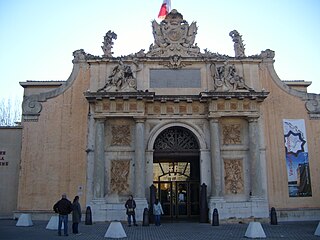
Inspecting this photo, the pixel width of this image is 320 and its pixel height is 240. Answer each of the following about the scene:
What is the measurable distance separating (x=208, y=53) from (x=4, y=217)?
15.3 m

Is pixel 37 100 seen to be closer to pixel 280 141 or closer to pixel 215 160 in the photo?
pixel 215 160

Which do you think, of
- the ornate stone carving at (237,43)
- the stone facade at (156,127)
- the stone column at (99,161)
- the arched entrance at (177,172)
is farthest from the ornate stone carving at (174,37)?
the stone column at (99,161)

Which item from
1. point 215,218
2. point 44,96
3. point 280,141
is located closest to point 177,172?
point 215,218

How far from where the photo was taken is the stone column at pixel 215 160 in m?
18.0

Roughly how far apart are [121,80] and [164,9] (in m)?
6.94

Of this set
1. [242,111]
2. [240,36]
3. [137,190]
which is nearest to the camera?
[137,190]

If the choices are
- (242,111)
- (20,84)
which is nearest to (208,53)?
(242,111)

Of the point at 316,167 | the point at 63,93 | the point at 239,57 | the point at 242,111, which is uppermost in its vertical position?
the point at 239,57

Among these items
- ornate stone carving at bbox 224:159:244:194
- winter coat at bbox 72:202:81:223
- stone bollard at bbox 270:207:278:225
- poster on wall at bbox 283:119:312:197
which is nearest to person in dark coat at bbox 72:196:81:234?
winter coat at bbox 72:202:81:223

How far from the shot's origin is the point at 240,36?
20.7m

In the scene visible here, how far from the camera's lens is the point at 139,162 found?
1820 cm

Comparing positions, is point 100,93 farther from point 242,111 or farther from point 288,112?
point 288,112

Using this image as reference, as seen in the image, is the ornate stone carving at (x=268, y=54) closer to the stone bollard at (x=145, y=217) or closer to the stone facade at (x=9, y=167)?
the stone bollard at (x=145, y=217)

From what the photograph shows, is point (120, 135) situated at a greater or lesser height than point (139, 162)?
greater
